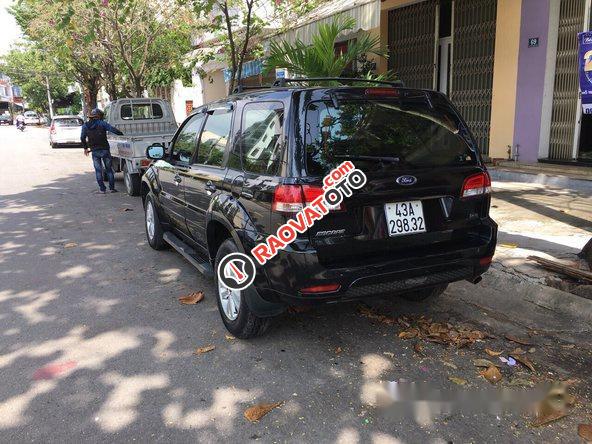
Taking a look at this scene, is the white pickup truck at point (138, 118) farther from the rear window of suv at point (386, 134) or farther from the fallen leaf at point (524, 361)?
the fallen leaf at point (524, 361)

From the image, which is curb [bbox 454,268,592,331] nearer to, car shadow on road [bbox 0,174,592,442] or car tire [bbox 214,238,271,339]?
car shadow on road [bbox 0,174,592,442]

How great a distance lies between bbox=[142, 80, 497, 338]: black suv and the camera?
3148mm

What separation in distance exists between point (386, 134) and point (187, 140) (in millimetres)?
2356

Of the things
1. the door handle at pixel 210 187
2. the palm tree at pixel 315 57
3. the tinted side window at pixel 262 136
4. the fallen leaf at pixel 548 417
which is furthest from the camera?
the palm tree at pixel 315 57

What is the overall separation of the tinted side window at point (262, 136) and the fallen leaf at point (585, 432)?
7.34ft

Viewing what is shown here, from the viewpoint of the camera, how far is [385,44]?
1301 cm

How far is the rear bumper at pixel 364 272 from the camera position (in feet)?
10.2

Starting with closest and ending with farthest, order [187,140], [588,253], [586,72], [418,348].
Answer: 1. [418,348]
2. [588,253]
3. [187,140]
4. [586,72]

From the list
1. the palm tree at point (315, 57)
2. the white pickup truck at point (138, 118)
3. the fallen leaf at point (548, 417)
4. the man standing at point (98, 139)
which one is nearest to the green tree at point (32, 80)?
the white pickup truck at point (138, 118)

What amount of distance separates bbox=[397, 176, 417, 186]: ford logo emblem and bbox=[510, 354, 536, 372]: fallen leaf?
4.61 ft

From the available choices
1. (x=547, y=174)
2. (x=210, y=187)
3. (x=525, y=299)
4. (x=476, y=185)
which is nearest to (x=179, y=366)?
(x=210, y=187)

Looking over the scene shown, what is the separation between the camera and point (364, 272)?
321 cm

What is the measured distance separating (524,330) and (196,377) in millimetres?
2487

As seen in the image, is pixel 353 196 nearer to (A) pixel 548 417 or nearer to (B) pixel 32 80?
(A) pixel 548 417
